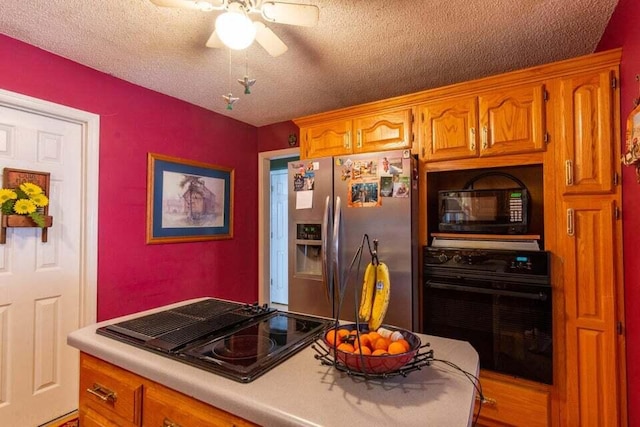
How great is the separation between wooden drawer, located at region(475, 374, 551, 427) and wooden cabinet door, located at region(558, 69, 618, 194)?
107 centimetres

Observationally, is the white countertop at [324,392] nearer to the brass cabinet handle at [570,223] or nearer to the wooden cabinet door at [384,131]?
the brass cabinet handle at [570,223]

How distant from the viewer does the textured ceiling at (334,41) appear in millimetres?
1622

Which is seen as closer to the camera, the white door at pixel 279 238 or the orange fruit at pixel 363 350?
the orange fruit at pixel 363 350

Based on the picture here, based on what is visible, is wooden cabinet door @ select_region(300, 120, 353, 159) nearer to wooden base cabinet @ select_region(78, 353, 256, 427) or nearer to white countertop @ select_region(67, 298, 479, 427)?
white countertop @ select_region(67, 298, 479, 427)

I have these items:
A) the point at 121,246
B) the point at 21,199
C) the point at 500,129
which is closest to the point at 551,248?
the point at 500,129

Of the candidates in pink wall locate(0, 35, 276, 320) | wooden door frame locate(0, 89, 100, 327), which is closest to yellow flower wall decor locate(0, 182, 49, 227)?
wooden door frame locate(0, 89, 100, 327)

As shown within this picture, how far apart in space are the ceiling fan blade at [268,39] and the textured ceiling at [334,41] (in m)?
0.20

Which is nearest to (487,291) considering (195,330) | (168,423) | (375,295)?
(375,295)

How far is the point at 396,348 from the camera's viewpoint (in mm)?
848

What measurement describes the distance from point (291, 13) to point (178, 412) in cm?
Result: 153

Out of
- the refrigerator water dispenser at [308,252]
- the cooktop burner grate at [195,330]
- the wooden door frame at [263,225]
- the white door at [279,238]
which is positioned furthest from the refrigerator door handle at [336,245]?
the white door at [279,238]

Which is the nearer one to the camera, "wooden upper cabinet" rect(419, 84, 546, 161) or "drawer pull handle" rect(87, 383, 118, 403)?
"drawer pull handle" rect(87, 383, 118, 403)

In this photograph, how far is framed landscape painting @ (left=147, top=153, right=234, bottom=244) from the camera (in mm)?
2650

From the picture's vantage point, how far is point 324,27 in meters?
1.77
